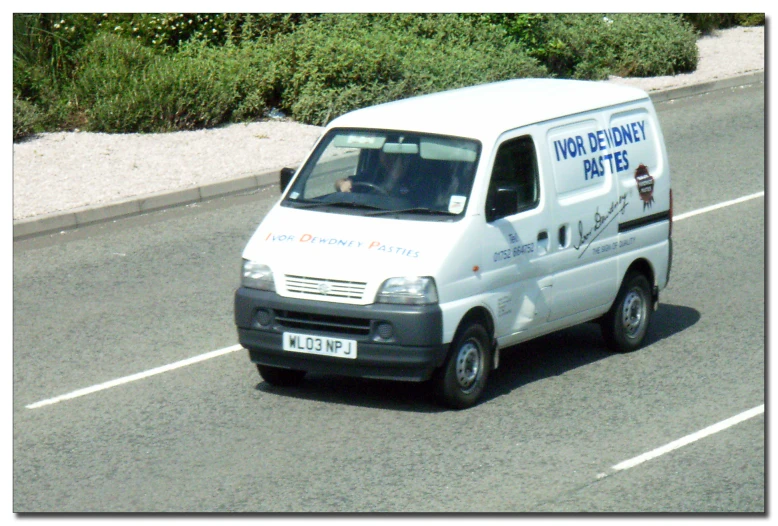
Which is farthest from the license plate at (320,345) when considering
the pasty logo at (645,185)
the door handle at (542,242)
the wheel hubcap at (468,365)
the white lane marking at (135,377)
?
the pasty logo at (645,185)

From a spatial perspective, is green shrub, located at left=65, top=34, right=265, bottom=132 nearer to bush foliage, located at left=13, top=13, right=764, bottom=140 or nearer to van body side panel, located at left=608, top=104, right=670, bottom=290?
bush foliage, located at left=13, top=13, right=764, bottom=140

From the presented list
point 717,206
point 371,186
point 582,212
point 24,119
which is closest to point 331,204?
point 371,186

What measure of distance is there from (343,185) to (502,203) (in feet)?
3.90

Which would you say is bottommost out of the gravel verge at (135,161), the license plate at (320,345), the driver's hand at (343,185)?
the gravel verge at (135,161)

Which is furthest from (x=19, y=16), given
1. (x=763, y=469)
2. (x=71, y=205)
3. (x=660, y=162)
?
(x=763, y=469)

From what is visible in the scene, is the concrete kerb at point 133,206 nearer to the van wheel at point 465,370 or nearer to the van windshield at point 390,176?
the van windshield at point 390,176

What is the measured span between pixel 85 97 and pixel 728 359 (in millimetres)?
11157

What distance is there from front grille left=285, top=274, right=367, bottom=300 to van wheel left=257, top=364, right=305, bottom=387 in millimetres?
801

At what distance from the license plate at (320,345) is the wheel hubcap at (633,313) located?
2.78 metres

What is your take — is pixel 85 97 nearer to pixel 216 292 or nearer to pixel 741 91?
pixel 216 292

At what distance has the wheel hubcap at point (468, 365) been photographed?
8.35 meters

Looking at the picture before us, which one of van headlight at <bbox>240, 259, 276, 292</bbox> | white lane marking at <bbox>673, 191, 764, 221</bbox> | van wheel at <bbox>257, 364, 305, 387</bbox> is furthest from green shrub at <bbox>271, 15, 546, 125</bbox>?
van headlight at <bbox>240, 259, 276, 292</bbox>

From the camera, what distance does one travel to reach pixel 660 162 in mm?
10109

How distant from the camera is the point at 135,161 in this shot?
15.8m
